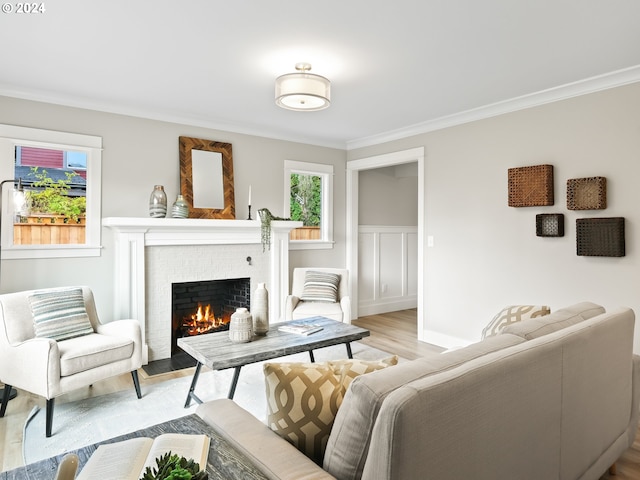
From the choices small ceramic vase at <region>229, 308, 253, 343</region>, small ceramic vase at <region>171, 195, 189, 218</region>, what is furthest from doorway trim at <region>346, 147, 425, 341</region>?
small ceramic vase at <region>229, 308, 253, 343</region>

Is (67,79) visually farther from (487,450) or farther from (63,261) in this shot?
(487,450)

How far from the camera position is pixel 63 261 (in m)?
3.68

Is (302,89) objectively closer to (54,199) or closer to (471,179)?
(471,179)

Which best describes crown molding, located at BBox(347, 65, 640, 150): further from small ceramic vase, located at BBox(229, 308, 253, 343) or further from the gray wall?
small ceramic vase, located at BBox(229, 308, 253, 343)

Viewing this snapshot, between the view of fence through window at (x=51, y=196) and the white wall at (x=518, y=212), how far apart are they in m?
3.48

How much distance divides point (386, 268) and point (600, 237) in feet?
10.8

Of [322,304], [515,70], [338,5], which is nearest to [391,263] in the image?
[322,304]

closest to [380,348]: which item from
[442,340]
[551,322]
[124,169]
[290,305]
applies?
[442,340]

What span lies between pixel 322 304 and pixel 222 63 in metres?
2.57

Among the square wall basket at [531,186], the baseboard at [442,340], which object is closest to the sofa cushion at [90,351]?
the baseboard at [442,340]

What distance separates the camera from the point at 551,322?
179 centimetres

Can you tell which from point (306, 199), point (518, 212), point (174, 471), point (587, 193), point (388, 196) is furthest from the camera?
point (388, 196)

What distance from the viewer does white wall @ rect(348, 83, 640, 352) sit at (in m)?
3.16

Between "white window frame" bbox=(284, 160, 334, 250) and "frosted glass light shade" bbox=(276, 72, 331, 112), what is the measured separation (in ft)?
7.27
